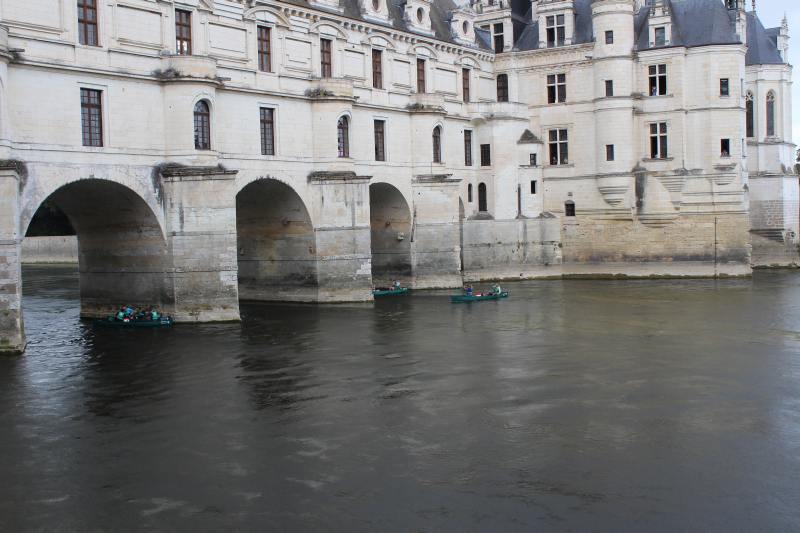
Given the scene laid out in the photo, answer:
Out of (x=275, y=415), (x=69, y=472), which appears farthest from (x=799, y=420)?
(x=69, y=472)

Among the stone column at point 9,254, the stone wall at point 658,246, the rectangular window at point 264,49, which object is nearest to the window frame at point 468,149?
the stone wall at point 658,246

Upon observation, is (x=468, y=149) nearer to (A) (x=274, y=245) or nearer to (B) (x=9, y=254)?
(A) (x=274, y=245)

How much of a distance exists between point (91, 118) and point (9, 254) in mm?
6587

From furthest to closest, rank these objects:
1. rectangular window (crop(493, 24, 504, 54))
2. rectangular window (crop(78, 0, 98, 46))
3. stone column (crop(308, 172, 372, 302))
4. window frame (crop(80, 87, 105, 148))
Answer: rectangular window (crop(493, 24, 504, 54)) → stone column (crop(308, 172, 372, 302)) → window frame (crop(80, 87, 105, 148)) → rectangular window (crop(78, 0, 98, 46))

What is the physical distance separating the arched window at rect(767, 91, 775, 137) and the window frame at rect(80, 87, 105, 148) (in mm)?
42026

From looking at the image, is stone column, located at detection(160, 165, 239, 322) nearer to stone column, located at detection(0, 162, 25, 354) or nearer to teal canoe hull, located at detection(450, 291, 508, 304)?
stone column, located at detection(0, 162, 25, 354)

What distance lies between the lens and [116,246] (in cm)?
3247

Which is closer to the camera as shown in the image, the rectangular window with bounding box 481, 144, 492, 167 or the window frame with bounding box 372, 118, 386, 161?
the window frame with bounding box 372, 118, 386, 161

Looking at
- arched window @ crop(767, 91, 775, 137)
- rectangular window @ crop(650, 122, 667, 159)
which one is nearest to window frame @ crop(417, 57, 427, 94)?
rectangular window @ crop(650, 122, 667, 159)

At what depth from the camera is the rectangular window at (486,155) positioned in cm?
5022

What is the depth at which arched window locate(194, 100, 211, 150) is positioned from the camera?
3272 centimetres

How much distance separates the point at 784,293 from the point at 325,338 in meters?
23.0

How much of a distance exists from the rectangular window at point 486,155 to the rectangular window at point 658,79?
9.42m

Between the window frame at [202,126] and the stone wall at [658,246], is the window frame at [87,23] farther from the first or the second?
the stone wall at [658,246]
